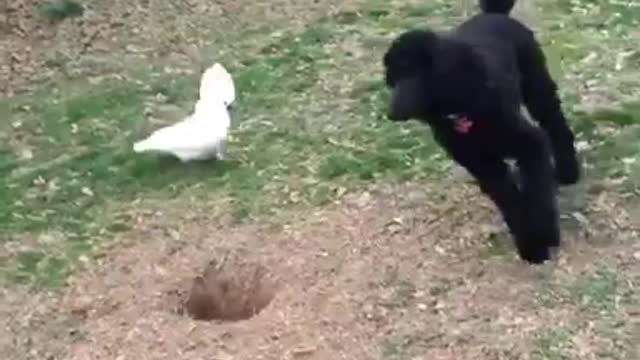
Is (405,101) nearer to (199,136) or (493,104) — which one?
(493,104)

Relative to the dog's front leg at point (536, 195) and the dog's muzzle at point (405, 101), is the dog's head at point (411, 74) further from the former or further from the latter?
the dog's front leg at point (536, 195)

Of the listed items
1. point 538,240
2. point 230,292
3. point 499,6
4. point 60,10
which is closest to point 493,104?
point 538,240

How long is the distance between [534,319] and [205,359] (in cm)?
92

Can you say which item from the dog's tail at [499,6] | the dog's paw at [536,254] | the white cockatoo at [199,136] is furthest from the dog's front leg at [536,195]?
the white cockatoo at [199,136]

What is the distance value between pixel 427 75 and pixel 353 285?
2.42 ft

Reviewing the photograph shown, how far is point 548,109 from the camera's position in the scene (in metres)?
4.64

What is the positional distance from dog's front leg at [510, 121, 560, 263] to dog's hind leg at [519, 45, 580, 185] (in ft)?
0.98

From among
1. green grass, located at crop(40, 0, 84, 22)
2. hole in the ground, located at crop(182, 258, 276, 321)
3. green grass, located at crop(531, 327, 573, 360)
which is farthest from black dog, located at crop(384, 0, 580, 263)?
green grass, located at crop(40, 0, 84, 22)

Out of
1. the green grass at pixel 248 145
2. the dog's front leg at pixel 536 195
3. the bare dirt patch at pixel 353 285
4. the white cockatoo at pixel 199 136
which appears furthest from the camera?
the white cockatoo at pixel 199 136

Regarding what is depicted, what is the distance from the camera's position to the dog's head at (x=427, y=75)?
3914 mm

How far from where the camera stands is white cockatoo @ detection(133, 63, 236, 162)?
5.23 metres

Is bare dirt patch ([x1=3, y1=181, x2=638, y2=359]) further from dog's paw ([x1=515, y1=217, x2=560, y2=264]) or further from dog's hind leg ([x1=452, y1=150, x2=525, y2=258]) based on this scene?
dog's hind leg ([x1=452, y1=150, x2=525, y2=258])

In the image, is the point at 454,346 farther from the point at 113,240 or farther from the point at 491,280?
the point at 113,240

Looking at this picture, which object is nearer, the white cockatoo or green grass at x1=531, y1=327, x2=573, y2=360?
green grass at x1=531, y1=327, x2=573, y2=360
